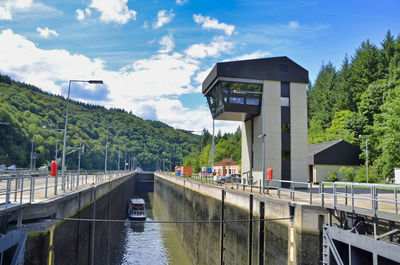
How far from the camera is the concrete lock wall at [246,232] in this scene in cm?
1216

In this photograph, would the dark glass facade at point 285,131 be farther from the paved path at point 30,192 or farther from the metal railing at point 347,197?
the paved path at point 30,192

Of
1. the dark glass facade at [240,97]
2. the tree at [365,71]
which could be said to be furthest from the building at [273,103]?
the tree at [365,71]

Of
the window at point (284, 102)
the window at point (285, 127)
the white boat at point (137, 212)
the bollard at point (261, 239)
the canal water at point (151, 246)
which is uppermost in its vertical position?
the window at point (284, 102)

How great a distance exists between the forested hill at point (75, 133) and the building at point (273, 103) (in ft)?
82.6

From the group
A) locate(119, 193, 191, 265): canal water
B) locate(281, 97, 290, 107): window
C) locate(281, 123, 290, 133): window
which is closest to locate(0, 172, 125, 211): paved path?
locate(119, 193, 191, 265): canal water

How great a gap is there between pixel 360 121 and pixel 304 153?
121 feet

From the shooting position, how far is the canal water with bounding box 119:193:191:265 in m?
29.4

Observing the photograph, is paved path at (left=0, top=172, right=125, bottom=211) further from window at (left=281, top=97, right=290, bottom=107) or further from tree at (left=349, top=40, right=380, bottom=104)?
tree at (left=349, top=40, right=380, bottom=104)

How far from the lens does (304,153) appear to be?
2789 cm

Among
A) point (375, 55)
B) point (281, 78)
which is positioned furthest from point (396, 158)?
point (375, 55)

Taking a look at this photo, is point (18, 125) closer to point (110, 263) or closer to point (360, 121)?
point (110, 263)

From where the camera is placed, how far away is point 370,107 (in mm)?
58094

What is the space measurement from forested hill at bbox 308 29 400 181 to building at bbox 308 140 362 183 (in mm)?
2636

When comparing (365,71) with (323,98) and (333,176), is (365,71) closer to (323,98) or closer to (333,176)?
(323,98)
